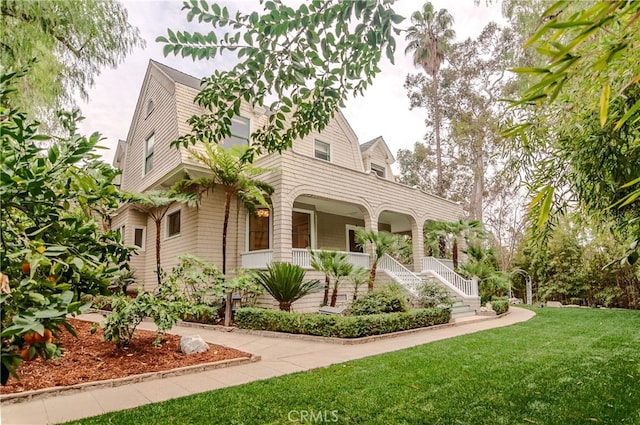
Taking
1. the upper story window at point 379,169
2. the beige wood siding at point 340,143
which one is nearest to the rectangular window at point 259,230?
the beige wood siding at point 340,143

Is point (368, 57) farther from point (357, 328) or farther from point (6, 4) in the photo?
point (6, 4)

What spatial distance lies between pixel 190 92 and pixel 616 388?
527 inches

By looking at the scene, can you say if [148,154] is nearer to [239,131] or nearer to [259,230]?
[239,131]

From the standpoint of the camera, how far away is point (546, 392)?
3834 millimetres

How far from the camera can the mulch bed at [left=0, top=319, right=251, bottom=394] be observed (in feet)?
13.7

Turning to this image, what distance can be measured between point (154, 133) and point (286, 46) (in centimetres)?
1353

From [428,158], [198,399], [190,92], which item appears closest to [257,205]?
[190,92]

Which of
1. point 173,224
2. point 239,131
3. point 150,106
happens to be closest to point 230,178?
point 239,131

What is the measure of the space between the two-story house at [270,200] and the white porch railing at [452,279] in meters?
0.70

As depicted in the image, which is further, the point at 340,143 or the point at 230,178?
the point at 340,143

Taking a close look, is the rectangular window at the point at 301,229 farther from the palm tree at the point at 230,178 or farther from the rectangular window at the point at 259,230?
the palm tree at the point at 230,178

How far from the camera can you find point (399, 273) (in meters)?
13.3

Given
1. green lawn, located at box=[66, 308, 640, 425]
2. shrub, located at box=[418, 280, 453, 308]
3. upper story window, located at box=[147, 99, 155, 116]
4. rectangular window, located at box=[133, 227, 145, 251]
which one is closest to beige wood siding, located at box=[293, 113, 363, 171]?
upper story window, located at box=[147, 99, 155, 116]

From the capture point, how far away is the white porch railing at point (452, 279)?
12.9 m
